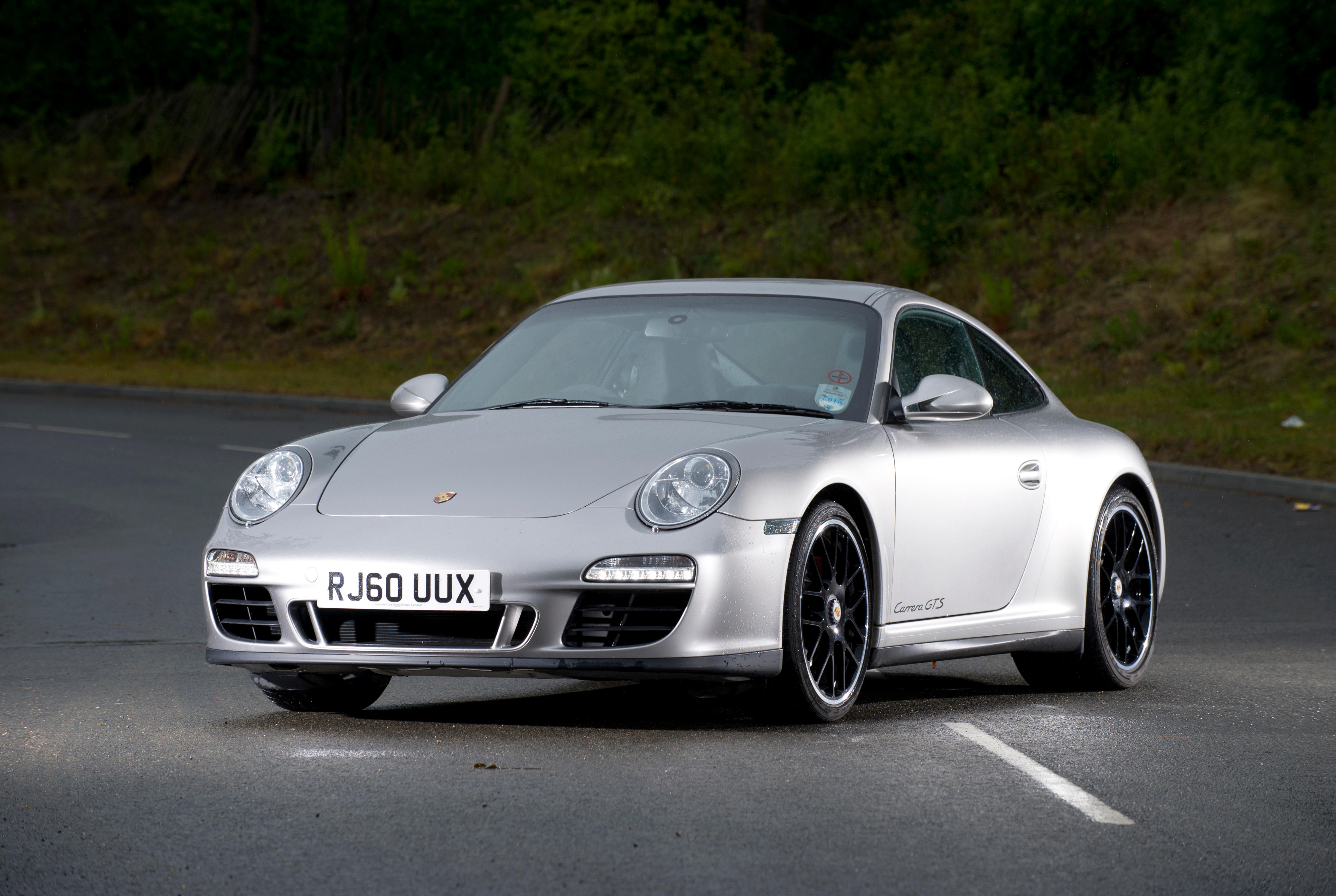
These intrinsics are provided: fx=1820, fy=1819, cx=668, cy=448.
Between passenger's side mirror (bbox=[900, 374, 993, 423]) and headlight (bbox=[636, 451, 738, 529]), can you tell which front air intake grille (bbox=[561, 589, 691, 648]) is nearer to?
headlight (bbox=[636, 451, 738, 529])

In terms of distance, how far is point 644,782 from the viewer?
5.01 m

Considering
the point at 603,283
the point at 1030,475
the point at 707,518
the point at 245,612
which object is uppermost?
the point at 707,518

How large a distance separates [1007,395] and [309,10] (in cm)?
4282

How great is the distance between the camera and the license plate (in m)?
5.34

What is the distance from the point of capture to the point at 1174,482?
16.1m

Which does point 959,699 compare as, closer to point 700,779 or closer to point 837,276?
point 700,779

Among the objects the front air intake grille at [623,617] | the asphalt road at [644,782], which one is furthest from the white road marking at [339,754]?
the front air intake grille at [623,617]

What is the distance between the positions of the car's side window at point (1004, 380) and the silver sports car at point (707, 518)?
17 mm

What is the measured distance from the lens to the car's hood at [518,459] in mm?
5527

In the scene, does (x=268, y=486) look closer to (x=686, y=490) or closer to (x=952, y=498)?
(x=686, y=490)

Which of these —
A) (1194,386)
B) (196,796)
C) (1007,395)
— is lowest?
(1194,386)

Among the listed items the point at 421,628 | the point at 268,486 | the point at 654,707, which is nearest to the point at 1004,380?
the point at 654,707

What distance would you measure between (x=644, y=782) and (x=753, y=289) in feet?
7.77

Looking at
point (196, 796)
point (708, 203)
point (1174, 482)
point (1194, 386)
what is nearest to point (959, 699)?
point (196, 796)
